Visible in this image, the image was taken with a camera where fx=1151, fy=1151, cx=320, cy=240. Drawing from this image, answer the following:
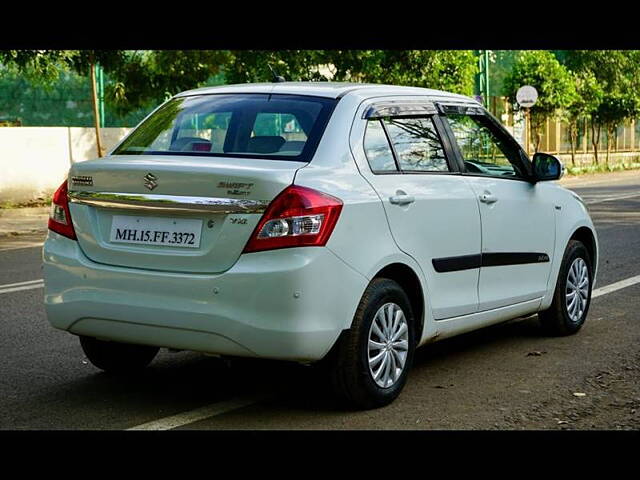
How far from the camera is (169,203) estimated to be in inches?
221

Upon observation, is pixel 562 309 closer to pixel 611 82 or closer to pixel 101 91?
pixel 101 91

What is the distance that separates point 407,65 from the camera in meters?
28.2

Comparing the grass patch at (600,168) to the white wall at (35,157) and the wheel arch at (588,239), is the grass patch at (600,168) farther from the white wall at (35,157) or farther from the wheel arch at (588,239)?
the wheel arch at (588,239)

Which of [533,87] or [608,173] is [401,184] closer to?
[533,87]

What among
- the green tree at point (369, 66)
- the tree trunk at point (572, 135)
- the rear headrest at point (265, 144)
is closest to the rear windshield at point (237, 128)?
the rear headrest at point (265, 144)

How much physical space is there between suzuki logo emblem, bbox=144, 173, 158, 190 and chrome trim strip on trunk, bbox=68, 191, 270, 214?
49mm

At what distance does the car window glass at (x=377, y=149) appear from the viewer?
6.12 meters

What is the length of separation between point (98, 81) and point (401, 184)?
62.9ft

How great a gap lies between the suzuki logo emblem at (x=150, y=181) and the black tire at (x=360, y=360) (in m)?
1.18

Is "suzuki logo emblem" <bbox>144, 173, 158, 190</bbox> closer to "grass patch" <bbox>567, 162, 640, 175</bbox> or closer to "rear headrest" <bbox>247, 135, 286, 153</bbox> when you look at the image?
"rear headrest" <bbox>247, 135, 286, 153</bbox>

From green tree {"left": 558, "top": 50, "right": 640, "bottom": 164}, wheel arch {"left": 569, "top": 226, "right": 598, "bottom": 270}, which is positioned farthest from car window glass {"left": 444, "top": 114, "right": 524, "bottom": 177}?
green tree {"left": 558, "top": 50, "right": 640, "bottom": 164}

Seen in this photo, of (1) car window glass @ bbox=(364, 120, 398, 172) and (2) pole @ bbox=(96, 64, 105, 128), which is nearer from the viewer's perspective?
(1) car window glass @ bbox=(364, 120, 398, 172)

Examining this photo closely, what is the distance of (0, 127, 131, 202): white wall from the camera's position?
813 inches
